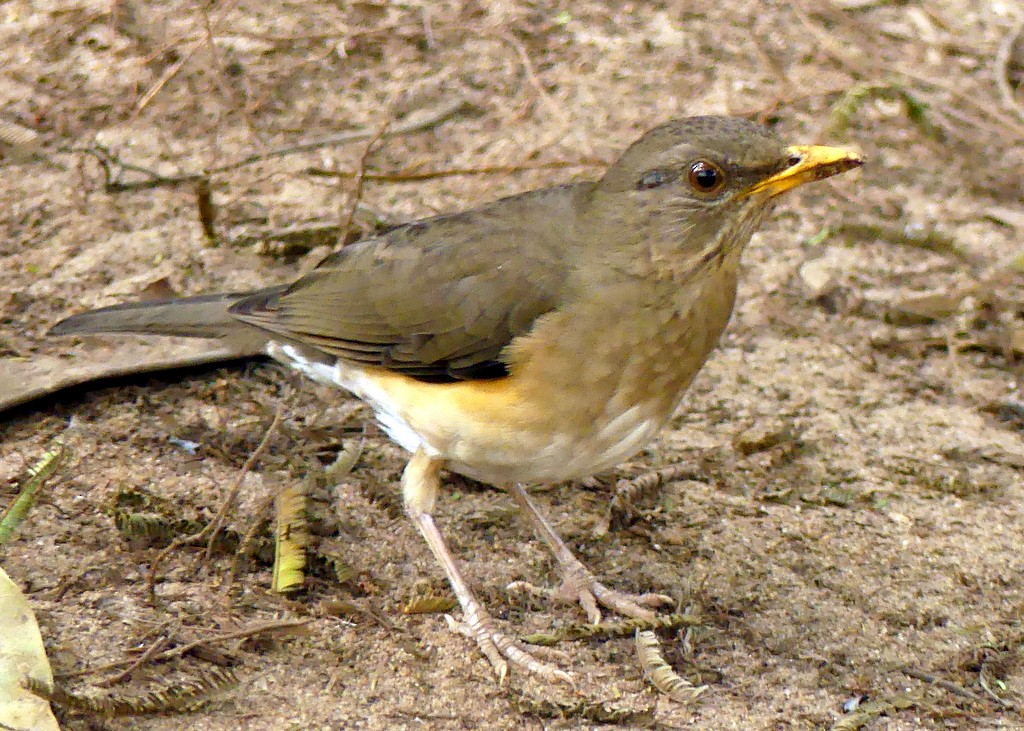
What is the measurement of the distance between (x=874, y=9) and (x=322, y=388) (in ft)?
17.2

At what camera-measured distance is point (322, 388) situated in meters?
5.57

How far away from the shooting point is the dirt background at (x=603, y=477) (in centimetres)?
405

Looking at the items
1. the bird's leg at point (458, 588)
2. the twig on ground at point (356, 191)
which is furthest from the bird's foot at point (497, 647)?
the twig on ground at point (356, 191)

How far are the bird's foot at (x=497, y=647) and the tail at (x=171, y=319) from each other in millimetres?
1468

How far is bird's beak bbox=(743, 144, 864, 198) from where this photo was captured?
13.3ft

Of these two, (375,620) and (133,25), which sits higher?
Answer: (133,25)

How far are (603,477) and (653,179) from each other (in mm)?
1528

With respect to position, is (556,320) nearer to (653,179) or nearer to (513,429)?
(513,429)

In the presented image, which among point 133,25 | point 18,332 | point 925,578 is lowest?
point 925,578

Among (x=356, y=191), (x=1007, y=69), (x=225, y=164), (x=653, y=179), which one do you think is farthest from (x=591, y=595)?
(x=1007, y=69)

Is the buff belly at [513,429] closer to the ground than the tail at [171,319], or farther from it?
closer to the ground

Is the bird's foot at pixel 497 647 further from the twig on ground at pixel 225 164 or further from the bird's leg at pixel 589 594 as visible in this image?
the twig on ground at pixel 225 164

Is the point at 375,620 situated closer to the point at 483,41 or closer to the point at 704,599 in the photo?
the point at 704,599

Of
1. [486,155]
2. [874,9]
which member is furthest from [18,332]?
[874,9]
